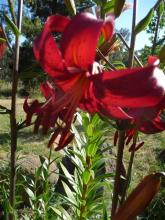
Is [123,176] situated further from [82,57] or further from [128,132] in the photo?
[82,57]

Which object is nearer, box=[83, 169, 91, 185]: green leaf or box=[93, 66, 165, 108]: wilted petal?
box=[93, 66, 165, 108]: wilted petal

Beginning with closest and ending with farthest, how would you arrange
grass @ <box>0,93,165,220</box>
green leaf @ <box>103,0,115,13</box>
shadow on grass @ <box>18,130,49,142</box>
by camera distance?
green leaf @ <box>103,0,115,13</box> → grass @ <box>0,93,165,220</box> → shadow on grass @ <box>18,130,49,142</box>

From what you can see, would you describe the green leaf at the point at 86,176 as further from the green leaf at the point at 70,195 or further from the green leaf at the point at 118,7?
the green leaf at the point at 118,7

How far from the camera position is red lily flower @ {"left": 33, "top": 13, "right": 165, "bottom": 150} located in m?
0.44

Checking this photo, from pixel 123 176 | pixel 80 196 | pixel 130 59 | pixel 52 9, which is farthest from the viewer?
pixel 52 9

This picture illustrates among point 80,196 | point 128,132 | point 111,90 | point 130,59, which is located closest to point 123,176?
point 128,132

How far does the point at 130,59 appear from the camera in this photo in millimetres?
648

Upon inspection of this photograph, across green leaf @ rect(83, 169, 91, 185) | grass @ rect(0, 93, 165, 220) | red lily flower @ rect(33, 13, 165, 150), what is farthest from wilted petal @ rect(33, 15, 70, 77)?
grass @ rect(0, 93, 165, 220)

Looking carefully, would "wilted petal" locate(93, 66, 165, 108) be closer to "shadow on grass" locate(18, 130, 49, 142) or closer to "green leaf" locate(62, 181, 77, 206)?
"green leaf" locate(62, 181, 77, 206)

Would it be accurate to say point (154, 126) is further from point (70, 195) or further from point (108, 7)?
point (70, 195)

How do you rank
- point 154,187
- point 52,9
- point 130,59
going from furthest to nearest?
point 52,9 < point 130,59 < point 154,187

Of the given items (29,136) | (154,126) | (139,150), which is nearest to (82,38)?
(154,126)

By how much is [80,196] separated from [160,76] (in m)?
0.97

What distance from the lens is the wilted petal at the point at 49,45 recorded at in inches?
18.7
